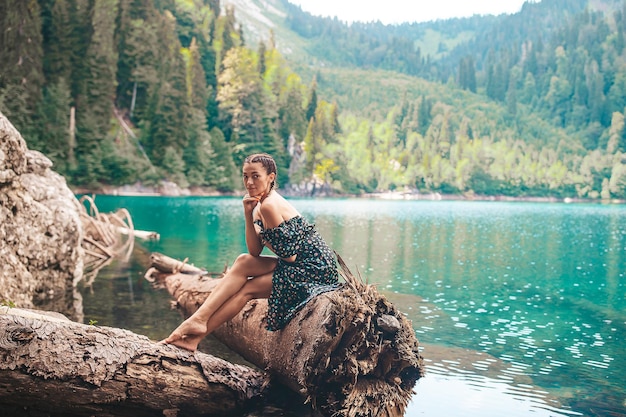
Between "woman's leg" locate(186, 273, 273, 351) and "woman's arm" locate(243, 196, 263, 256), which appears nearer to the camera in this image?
"woman's arm" locate(243, 196, 263, 256)

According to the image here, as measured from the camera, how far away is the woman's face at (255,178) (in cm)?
653

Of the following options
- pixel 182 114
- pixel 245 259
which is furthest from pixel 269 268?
pixel 182 114

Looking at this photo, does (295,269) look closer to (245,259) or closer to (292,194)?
(245,259)

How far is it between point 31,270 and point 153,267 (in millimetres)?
3377

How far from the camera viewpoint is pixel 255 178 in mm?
6531

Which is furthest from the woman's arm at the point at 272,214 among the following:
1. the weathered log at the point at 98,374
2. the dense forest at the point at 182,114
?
the dense forest at the point at 182,114

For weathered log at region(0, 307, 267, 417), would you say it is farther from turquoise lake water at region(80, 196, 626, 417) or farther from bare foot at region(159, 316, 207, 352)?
turquoise lake water at region(80, 196, 626, 417)

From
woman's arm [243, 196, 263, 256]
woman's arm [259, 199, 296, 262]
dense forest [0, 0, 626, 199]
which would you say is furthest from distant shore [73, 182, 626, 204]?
woman's arm [259, 199, 296, 262]

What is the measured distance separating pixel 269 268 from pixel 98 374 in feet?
6.49

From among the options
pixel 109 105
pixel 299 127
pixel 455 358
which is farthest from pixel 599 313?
pixel 299 127

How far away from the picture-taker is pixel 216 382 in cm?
628

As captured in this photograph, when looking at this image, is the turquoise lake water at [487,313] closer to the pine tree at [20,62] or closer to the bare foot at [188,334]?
the bare foot at [188,334]

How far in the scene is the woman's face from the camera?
6.53 m

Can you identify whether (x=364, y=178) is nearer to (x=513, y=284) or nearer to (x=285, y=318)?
(x=513, y=284)
